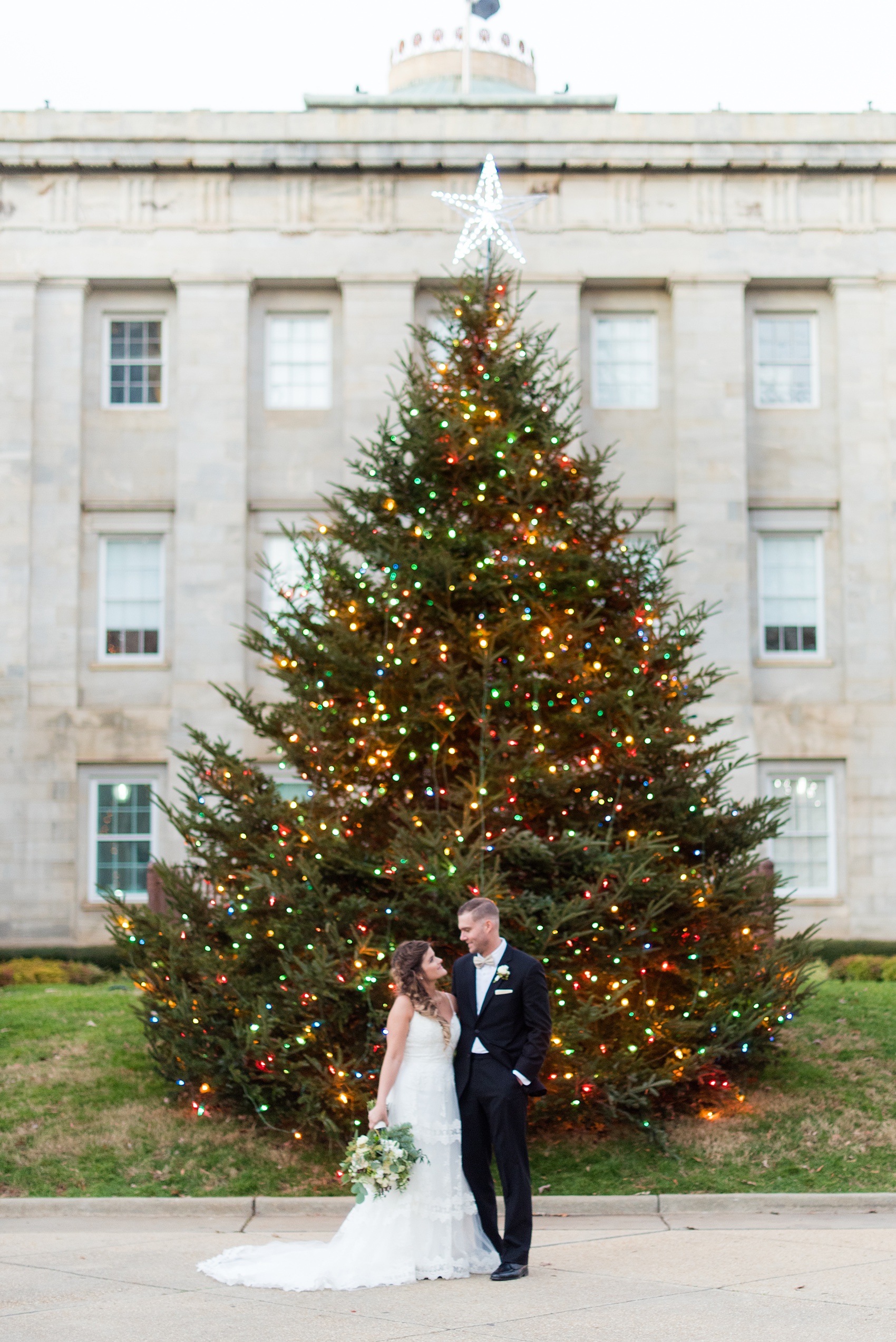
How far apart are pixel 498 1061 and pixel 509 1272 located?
1.06m

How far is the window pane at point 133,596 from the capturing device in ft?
91.8

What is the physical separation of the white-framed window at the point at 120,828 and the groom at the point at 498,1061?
19.8 meters

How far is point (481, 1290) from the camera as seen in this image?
7.59 m

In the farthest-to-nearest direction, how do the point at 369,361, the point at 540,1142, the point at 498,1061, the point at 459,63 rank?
the point at 459,63 < the point at 369,361 < the point at 540,1142 < the point at 498,1061

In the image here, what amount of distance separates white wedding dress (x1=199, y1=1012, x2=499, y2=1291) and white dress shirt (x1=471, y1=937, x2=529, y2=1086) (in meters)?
0.14

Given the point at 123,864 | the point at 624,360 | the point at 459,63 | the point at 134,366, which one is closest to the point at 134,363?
the point at 134,366

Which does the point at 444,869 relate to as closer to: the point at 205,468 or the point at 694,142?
the point at 205,468

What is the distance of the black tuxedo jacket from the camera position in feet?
26.5

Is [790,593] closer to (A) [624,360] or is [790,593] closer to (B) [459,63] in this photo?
(A) [624,360]

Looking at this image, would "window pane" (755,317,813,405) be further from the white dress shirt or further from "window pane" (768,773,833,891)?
the white dress shirt

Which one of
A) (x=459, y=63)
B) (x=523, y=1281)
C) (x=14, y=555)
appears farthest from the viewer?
(x=459, y=63)

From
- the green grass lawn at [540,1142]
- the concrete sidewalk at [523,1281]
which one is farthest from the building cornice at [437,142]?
the concrete sidewalk at [523,1281]

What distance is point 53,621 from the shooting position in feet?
90.7

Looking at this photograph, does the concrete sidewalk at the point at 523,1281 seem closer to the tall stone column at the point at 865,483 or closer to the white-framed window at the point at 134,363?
the tall stone column at the point at 865,483
